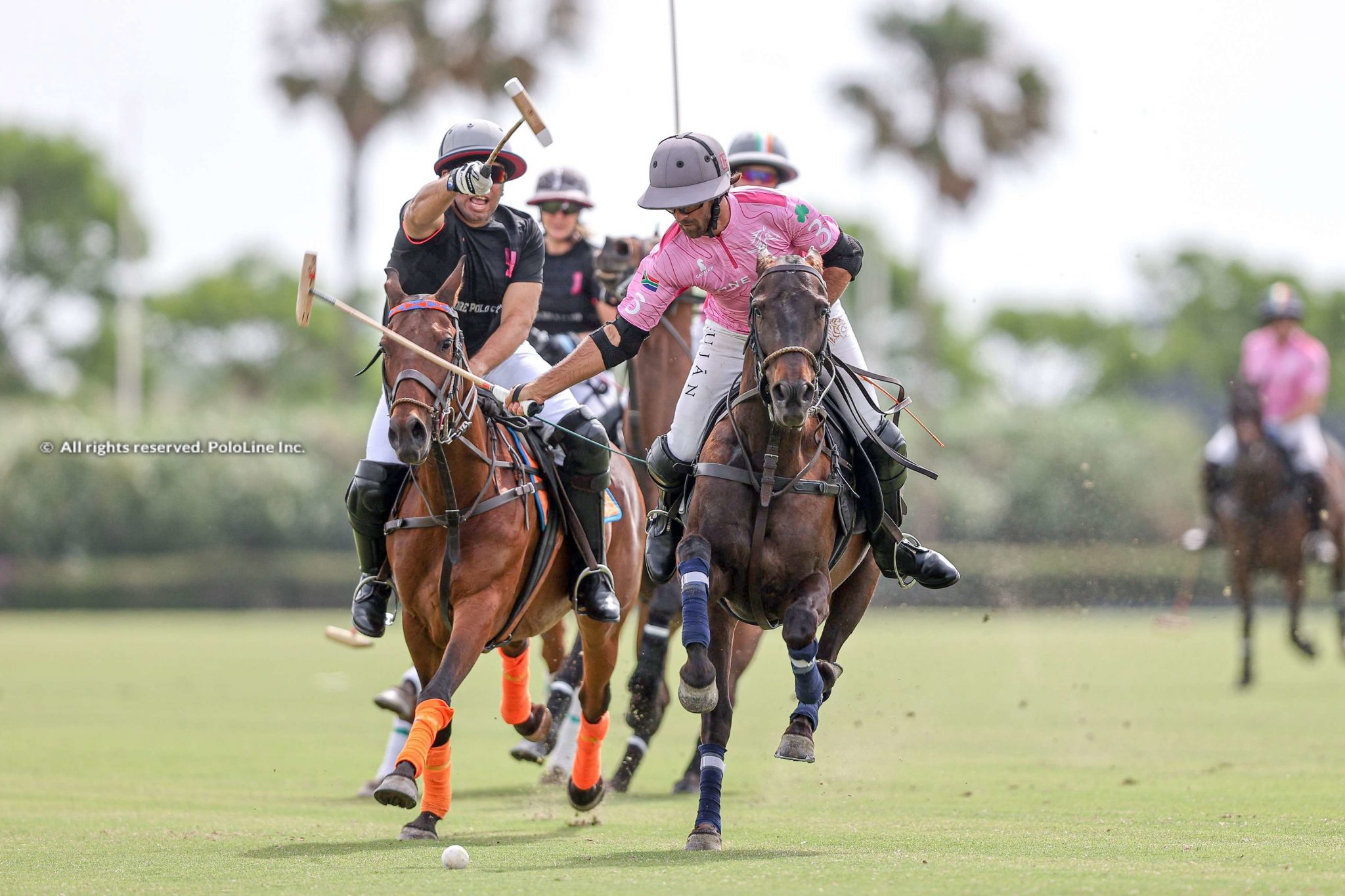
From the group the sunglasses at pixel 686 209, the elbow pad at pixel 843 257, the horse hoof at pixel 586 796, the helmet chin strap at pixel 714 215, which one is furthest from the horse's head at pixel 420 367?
the horse hoof at pixel 586 796

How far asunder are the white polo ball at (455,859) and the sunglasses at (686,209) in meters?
2.95

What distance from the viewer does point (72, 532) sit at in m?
40.4

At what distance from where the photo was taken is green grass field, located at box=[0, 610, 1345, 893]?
278 inches

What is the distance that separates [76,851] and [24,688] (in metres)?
12.3

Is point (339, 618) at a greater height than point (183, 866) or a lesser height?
lesser

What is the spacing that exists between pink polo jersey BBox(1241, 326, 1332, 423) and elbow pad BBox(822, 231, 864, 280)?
12236 mm

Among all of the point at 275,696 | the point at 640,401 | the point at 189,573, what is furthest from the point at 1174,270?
the point at 640,401

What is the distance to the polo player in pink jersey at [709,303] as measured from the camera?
8.20m

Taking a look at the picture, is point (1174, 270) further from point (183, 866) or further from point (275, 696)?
point (183, 866)

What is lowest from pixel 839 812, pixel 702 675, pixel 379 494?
pixel 839 812

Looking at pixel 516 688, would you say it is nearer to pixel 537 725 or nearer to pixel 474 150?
pixel 537 725

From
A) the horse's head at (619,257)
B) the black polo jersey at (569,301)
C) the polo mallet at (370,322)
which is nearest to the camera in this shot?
the polo mallet at (370,322)

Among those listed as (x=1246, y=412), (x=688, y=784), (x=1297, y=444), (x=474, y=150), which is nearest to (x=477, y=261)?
(x=474, y=150)

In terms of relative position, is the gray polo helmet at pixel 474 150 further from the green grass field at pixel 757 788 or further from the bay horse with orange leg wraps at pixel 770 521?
the green grass field at pixel 757 788
